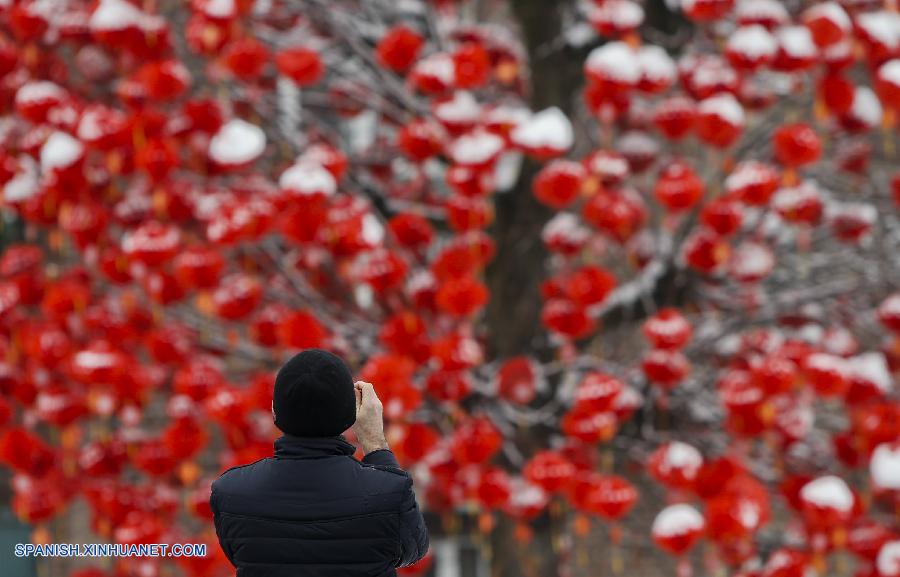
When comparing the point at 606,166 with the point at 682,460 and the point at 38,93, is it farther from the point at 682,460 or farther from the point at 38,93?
the point at 38,93

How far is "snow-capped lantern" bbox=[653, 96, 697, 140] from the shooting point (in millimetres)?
6195

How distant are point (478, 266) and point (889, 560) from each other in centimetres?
238

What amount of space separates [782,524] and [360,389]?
29.8 feet

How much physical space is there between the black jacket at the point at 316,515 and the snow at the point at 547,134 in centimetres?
313

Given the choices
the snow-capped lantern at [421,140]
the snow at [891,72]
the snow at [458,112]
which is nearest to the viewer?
the snow at [891,72]

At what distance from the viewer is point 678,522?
20.2 ft

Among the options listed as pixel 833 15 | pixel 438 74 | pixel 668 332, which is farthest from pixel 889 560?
pixel 438 74

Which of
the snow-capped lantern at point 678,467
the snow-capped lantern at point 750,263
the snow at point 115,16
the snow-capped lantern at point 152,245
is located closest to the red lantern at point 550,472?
the snow-capped lantern at point 678,467

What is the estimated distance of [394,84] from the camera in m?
7.38

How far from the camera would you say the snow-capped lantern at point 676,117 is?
244 inches

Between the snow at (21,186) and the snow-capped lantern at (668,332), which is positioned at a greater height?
the snow-capped lantern at (668,332)

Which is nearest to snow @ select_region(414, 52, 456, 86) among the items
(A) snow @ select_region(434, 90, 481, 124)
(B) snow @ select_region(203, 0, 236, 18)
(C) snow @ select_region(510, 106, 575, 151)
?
(A) snow @ select_region(434, 90, 481, 124)

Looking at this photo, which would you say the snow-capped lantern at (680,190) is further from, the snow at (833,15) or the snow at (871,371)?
the snow at (871,371)

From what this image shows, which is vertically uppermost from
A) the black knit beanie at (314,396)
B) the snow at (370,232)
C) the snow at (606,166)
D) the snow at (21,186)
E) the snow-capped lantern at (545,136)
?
the black knit beanie at (314,396)
